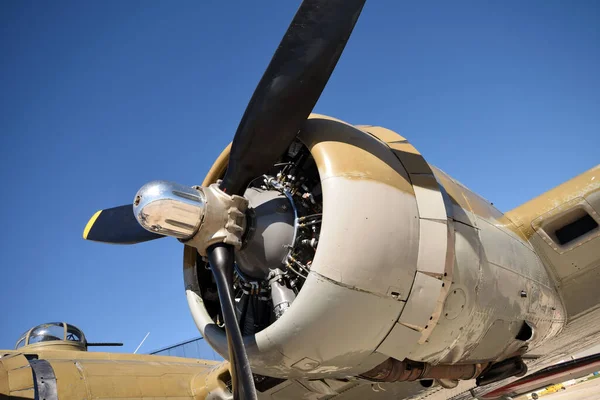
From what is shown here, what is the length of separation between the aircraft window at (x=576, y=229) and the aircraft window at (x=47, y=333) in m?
7.11

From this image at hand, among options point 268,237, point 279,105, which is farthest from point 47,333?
point 279,105

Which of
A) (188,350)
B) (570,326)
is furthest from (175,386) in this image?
(188,350)

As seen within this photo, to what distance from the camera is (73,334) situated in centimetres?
836

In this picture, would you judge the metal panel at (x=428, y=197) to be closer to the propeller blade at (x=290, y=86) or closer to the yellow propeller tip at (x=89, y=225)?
the propeller blade at (x=290, y=86)

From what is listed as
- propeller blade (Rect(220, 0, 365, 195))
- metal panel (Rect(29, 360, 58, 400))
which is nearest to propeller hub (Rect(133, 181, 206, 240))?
propeller blade (Rect(220, 0, 365, 195))

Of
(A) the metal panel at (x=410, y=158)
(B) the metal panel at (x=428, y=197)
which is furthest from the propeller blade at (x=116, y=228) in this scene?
(B) the metal panel at (x=428, y=197)

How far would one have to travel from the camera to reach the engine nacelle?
12.4 feet

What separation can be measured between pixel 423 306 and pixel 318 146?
→ 1.50 m

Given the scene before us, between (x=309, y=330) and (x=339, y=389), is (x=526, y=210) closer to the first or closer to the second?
(x=339, y=389)

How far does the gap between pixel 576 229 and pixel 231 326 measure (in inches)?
154

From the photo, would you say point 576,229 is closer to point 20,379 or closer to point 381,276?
point 381,276

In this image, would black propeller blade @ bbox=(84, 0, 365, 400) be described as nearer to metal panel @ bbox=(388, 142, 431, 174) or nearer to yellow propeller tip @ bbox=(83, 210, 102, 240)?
metal panel @ bbox=(388, 142, 431, 174)

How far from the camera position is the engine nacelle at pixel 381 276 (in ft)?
12.4

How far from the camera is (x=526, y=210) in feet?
18.5
